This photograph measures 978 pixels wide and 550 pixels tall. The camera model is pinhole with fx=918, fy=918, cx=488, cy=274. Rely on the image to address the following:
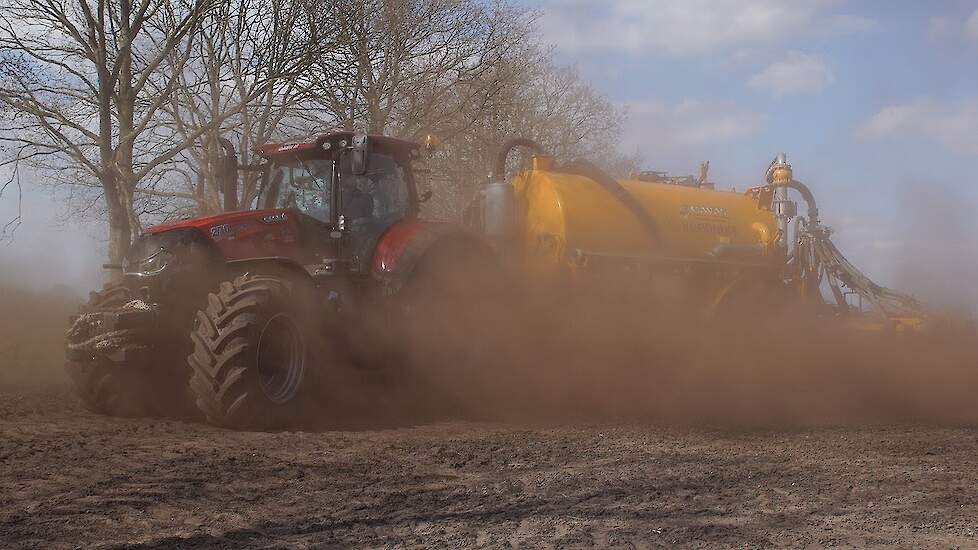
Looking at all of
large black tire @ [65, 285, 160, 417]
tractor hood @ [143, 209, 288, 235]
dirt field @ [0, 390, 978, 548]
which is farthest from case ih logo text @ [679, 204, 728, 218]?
large black tire @ [65, 285, 160, 417]

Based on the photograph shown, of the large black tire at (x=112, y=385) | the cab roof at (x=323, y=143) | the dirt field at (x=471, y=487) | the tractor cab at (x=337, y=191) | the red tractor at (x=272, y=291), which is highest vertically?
the cab roof at (x=323, y=143)

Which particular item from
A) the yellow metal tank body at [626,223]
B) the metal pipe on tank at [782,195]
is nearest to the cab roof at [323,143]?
the yellow metal tank body at [626,223]

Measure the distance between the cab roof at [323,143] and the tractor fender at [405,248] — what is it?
0.78 m

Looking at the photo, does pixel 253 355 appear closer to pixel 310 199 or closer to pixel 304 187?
pixel 310 199

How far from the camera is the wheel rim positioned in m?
7.55

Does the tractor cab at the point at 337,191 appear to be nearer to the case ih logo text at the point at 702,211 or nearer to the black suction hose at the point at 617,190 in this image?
the black suction hose at the point at 617,190

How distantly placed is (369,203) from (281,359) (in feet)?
6.17

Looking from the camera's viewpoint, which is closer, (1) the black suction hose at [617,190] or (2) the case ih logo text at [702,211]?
(1) the black suction hose at [617,190]

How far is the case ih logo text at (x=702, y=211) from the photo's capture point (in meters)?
11.6

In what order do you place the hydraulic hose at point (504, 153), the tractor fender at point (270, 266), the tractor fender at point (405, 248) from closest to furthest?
the tractor fender at point (270, 266) → the tractor fender at point (405, 248) → the hydraulic hose at point (504, 153)

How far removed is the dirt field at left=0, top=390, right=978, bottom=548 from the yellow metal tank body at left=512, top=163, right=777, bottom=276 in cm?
308

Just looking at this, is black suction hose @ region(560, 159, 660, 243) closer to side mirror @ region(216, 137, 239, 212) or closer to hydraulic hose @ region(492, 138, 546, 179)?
hydraulic hose @ region(492, 138, 546, 179)

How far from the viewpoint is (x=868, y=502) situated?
5.27 metres

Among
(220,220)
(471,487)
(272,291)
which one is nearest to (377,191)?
(220,220)
